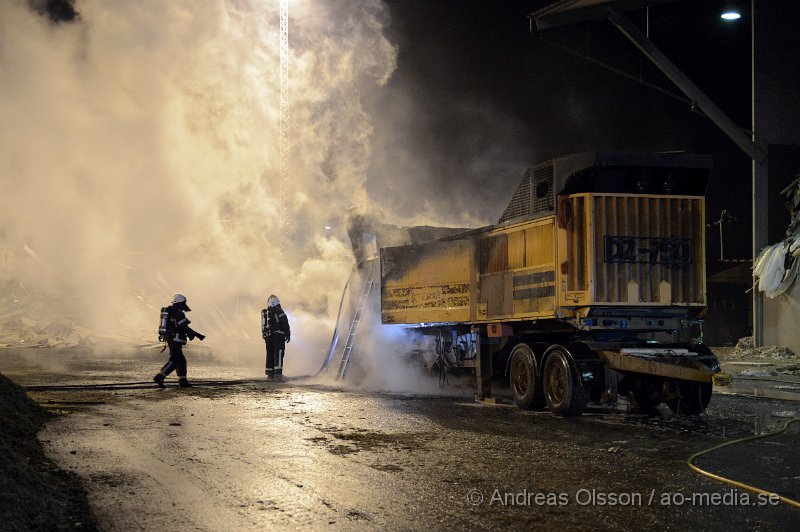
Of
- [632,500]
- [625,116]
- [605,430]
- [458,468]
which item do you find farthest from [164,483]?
[625,116]

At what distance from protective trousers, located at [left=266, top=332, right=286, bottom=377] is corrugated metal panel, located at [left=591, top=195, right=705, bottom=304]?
29.1 feet

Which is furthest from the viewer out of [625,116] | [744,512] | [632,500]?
[625,116]

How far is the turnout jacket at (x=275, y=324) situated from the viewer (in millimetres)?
17641

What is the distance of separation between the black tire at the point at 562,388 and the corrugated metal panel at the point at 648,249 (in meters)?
1.04

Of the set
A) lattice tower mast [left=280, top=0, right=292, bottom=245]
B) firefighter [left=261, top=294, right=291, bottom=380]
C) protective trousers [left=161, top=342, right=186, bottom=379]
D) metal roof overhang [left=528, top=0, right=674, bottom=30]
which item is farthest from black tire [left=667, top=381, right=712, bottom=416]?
lattice tower mast [left=280, top=0, right=292, bottom=245]

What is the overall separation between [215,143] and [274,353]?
11.2m

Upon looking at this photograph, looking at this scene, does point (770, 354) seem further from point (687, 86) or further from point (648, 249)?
point (648, 249)

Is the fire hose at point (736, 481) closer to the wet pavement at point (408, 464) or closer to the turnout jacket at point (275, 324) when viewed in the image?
the wet pavement at point (408, 464)

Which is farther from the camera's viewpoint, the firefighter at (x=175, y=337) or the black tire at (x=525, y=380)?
the firefighter at (x=175, y=337)

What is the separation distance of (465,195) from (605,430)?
712 inches

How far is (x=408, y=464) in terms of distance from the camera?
7152mm

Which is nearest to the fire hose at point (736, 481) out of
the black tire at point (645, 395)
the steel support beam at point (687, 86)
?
the black tire at point (645, 395)

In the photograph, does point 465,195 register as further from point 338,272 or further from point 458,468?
point 458,468

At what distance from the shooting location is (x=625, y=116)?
26.4 m
